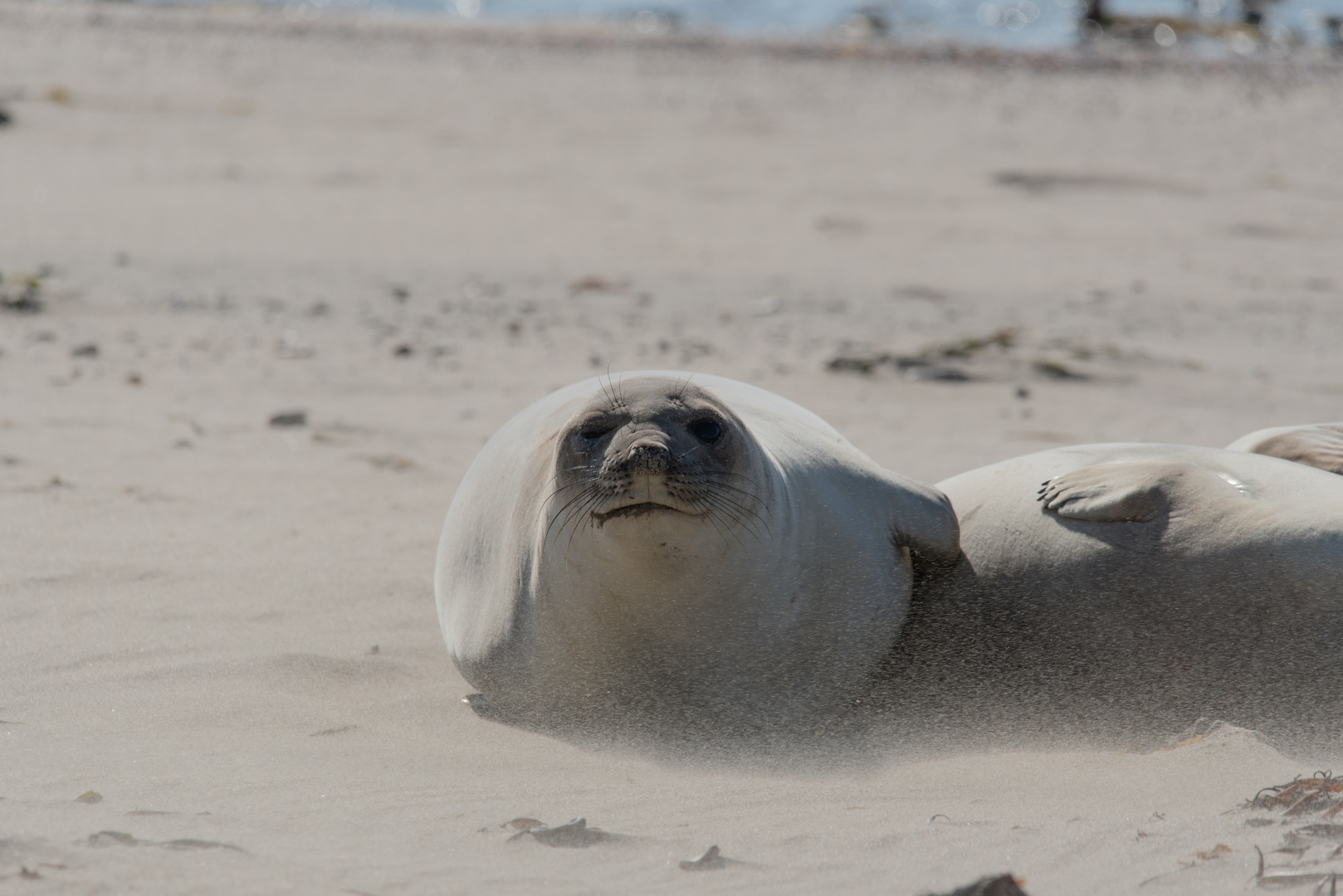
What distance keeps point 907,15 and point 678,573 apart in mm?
24451

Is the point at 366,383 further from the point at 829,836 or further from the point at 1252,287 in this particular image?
the point at 1252,287

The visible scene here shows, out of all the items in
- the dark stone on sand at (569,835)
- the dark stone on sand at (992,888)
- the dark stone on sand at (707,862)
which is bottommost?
the dark stone on sand at (569,835)

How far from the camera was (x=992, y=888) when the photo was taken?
83.4 inches

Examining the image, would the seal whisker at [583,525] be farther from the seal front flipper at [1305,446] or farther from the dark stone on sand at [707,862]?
the seal front flipper at [1305,446]

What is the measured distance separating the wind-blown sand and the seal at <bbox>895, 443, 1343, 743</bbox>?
0.23 metres

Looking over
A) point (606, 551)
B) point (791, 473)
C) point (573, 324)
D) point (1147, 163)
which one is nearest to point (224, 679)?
point (606, 551)

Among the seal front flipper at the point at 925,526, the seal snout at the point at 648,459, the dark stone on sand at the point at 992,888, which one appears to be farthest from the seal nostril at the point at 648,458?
the dark stone on sand at the point at 992,888

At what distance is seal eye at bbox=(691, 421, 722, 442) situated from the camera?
3.13 m

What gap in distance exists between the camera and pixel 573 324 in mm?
8070

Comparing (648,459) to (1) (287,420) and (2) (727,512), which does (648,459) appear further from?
(1) (287,420)

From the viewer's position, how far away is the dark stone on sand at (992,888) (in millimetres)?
2117

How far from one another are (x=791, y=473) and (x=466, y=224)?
7899 millimetres

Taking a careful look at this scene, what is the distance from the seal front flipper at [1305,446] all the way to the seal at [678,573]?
0.97m

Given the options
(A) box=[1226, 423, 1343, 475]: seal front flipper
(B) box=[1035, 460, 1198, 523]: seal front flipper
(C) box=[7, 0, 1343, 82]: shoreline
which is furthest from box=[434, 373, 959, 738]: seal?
(C) box=[7, 0, 1343, 82]: shoreline
